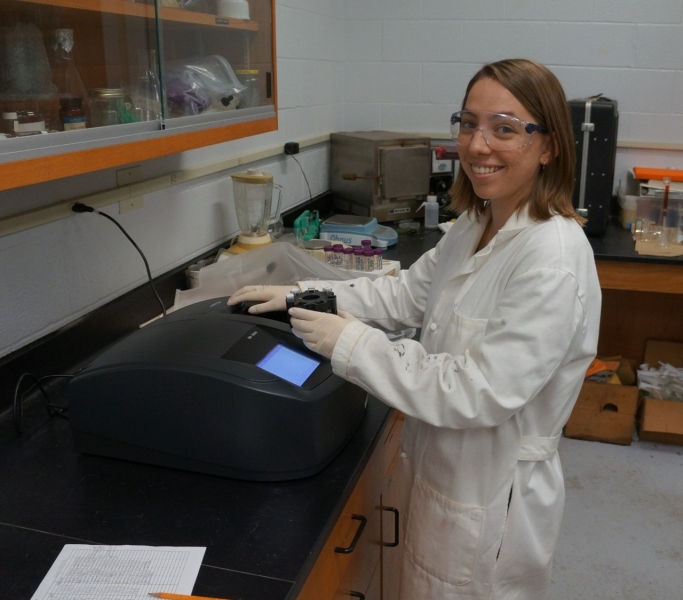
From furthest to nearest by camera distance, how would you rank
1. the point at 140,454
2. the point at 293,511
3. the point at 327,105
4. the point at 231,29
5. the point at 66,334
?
the point at 327,105
the point at 231,29
the point at 66,334
the point at 140,454
the point at 293,511

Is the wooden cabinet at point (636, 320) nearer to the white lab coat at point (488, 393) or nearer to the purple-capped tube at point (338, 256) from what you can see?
the purple-capped tube at point (338, 256)

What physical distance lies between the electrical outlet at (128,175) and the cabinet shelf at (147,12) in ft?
1.32

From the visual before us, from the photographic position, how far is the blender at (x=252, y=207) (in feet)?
6.85

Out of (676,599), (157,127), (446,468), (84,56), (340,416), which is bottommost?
(676,599)

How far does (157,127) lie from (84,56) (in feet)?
0.55

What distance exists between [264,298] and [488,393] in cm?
52

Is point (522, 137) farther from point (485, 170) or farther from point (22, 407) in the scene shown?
point (22, 407)

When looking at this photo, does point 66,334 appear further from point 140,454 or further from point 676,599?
point 676,599

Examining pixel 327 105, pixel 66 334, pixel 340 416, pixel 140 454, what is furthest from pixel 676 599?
pixel 327 105

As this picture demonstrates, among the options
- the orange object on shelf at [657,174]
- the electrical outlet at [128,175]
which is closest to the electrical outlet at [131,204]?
the electrical outlet at [128,175]

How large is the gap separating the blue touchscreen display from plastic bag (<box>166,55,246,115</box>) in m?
0.58

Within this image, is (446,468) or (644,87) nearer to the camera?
(446,468)

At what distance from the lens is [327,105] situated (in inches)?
121

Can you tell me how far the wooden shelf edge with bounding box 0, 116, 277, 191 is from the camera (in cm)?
92
